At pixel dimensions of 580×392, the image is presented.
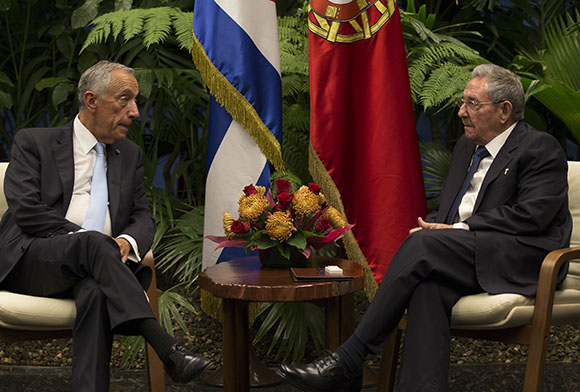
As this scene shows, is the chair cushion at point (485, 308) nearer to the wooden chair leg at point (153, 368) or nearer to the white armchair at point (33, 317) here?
the wooden chair leg at point (153, 368)

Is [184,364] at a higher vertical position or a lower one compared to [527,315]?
lower

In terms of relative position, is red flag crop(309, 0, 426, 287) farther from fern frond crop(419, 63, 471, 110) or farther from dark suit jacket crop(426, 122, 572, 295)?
dark suit jacket crop(426, 122, 572, 295)

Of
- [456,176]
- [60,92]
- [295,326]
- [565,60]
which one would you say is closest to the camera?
[456,176]

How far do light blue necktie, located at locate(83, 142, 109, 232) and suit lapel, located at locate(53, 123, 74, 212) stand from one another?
0.08m

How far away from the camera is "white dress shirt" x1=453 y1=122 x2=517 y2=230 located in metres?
2.73

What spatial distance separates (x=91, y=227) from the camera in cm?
266

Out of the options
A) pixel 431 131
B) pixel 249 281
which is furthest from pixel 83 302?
pixel 431 131

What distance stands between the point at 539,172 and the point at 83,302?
162 cm

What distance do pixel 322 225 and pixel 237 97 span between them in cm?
82

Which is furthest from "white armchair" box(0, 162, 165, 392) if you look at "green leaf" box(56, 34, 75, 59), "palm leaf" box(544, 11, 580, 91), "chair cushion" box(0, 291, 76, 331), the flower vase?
"palm leaf" box(544, 11, 580, 91)

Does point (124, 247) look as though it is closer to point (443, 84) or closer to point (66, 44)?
point (443, 84)

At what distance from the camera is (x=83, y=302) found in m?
2.36

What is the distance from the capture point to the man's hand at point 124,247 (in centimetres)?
255

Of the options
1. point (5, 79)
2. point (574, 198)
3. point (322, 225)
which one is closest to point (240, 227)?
point (322, 225)
